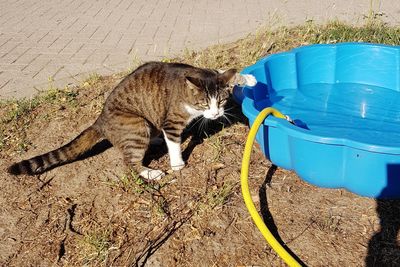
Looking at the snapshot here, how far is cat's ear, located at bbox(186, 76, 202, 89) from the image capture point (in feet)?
12.5

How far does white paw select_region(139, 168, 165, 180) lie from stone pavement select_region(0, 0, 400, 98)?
104 inches

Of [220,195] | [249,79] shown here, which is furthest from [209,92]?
[220,195]

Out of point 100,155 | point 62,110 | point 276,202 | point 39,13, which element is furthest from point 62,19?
point 276,202

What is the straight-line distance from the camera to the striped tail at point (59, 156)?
156 inches

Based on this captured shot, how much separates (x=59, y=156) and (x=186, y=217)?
1428mm

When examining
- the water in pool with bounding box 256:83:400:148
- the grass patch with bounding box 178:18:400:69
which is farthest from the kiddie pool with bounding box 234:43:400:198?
the grass patch with bounding box 178:18:400:69

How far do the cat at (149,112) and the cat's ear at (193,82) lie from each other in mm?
70

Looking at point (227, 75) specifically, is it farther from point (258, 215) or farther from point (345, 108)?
point (345, 108)

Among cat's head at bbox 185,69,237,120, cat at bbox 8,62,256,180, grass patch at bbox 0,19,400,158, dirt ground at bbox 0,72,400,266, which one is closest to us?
dirt ground at bbox 0,72,400,266

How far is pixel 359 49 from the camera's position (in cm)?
515

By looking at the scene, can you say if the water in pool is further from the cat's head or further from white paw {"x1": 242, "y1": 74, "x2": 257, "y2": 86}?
the cat's head

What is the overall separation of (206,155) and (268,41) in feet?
9.22

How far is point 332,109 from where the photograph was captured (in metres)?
5.05

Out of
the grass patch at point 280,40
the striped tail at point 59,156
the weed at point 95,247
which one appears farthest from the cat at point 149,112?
the grass patch at point 280,40
